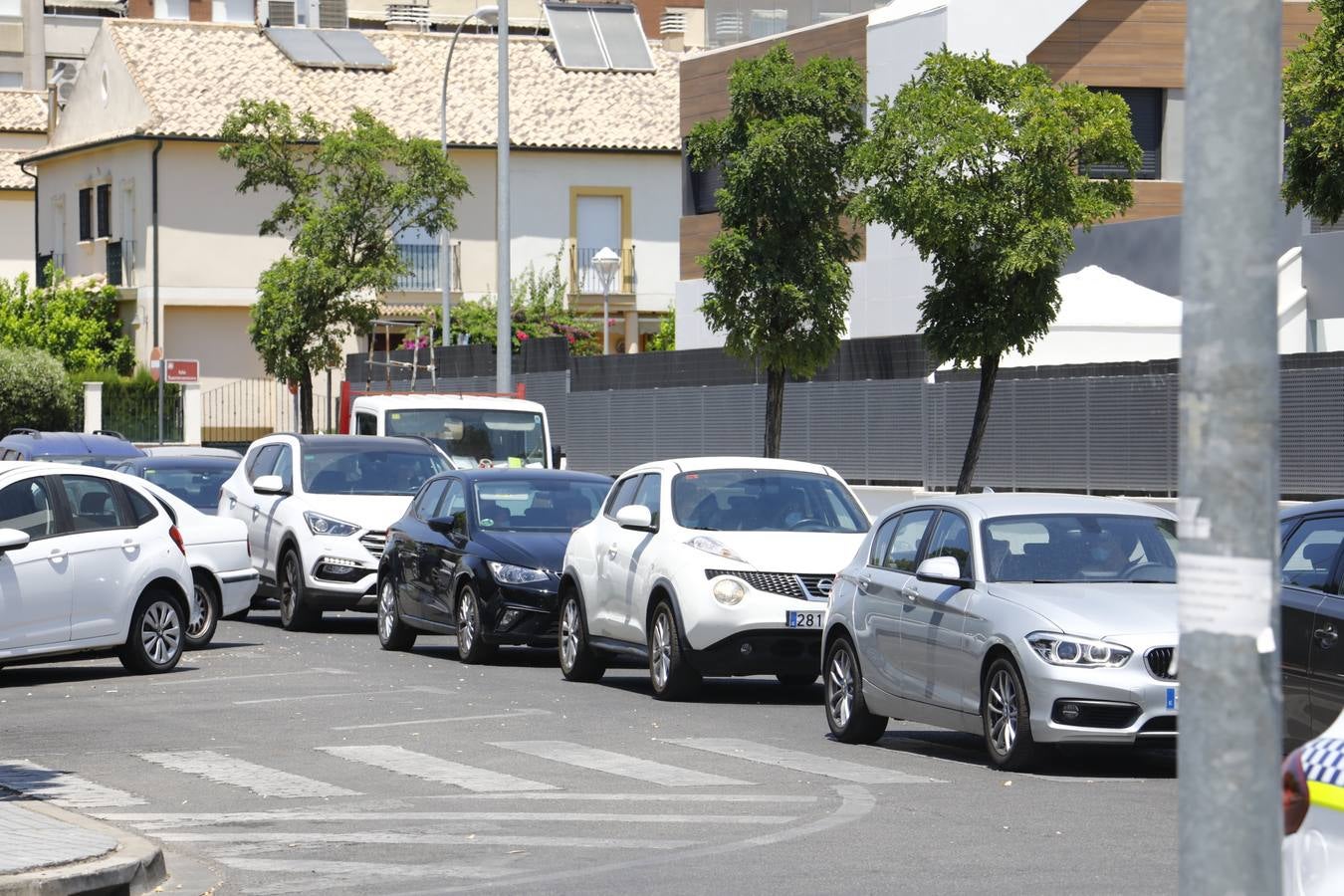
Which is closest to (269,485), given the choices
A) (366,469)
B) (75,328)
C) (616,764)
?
(366,469)

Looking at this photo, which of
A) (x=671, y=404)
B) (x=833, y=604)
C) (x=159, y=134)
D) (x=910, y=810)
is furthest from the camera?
(x=159, y=134)

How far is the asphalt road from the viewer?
9.45 meters

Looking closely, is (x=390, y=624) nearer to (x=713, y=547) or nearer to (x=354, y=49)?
(x=713, y=547)

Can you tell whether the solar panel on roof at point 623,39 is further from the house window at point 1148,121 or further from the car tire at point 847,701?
the car tire at point 847,701

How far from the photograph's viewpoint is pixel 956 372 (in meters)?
31.2

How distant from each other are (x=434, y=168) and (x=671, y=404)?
6.78 metres

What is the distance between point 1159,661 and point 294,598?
12.7m

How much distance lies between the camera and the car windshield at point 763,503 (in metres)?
16.8

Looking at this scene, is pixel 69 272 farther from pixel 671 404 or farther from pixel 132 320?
pixel 671 404

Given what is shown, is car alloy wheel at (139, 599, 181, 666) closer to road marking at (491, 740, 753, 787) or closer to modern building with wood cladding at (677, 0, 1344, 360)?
road marking at (491, 740, 753, 787)

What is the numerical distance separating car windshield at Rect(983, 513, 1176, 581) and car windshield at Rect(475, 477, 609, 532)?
7195mm

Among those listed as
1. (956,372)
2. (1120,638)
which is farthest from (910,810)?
(956,372)

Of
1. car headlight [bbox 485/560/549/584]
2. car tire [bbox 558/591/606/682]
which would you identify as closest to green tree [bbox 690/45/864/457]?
car headlight [bbox 485/560/549/584]

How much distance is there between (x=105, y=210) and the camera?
62.7 metres
